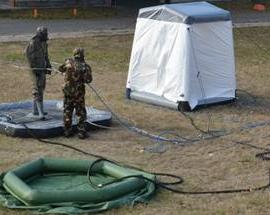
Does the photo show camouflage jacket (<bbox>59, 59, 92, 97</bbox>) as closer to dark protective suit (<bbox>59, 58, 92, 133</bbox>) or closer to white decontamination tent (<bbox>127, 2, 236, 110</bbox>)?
dark protective suit (<bbox>59, 58, 92, 133</bbox>)

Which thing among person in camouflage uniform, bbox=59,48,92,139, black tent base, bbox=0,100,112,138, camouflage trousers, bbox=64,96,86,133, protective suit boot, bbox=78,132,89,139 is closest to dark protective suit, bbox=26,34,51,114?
black tent base, bbox=0,100,112,138

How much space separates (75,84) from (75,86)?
0.03m

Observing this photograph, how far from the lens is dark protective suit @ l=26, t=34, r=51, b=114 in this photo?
38.8 feet

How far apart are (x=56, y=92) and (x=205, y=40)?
3.51 meters

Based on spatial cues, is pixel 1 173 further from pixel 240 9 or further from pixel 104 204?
pixel 240 9

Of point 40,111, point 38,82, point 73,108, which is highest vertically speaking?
point 38,82

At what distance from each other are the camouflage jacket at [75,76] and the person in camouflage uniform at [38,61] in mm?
713

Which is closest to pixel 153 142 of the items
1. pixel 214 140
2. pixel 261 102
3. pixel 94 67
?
pixel 214 140

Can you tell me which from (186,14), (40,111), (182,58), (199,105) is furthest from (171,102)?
(40,111)

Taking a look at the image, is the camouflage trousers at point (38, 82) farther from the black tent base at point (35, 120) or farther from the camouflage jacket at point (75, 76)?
the camouflage jacket at point (75, 76)

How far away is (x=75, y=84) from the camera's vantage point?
11.3 m

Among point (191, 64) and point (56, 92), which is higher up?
point (191, 64)

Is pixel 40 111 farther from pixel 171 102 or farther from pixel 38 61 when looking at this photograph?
pixel 171 102

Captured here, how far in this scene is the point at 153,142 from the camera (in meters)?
11.5
